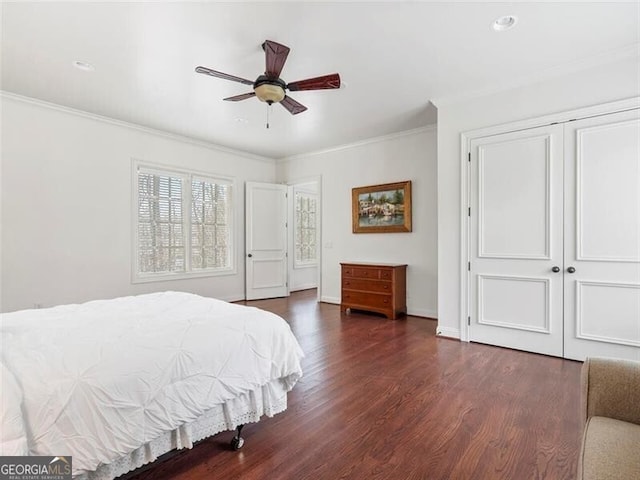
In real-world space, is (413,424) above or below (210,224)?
below

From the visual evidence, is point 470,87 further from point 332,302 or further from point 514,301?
point 332,302

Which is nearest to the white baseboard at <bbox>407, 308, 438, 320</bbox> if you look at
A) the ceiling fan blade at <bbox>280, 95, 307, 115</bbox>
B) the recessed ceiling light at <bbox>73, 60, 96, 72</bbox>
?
the ceiling fan blade at <bbox>280, 95, 307, 115</bbox>

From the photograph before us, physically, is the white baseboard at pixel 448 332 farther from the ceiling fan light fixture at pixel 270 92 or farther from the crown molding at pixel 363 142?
the ceiling fan light fixture at pixel 270 92

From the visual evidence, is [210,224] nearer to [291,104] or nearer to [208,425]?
[291,104]

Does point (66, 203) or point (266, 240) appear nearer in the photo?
point (66, 203)

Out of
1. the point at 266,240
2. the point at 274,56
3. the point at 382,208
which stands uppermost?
the point at 274,56

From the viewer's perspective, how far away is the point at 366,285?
5121 millimetres

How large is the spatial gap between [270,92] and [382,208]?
314 centimetres

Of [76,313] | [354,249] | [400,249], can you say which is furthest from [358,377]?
[354,249]

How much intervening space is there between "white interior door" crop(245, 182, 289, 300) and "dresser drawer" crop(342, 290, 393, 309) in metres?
1.73

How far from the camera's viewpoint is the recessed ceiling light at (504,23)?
2.44 m

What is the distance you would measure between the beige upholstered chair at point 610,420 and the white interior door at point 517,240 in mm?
2165

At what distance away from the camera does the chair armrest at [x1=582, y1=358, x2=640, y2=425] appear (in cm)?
130

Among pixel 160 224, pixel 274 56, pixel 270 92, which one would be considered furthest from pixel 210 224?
pixel 274 56
